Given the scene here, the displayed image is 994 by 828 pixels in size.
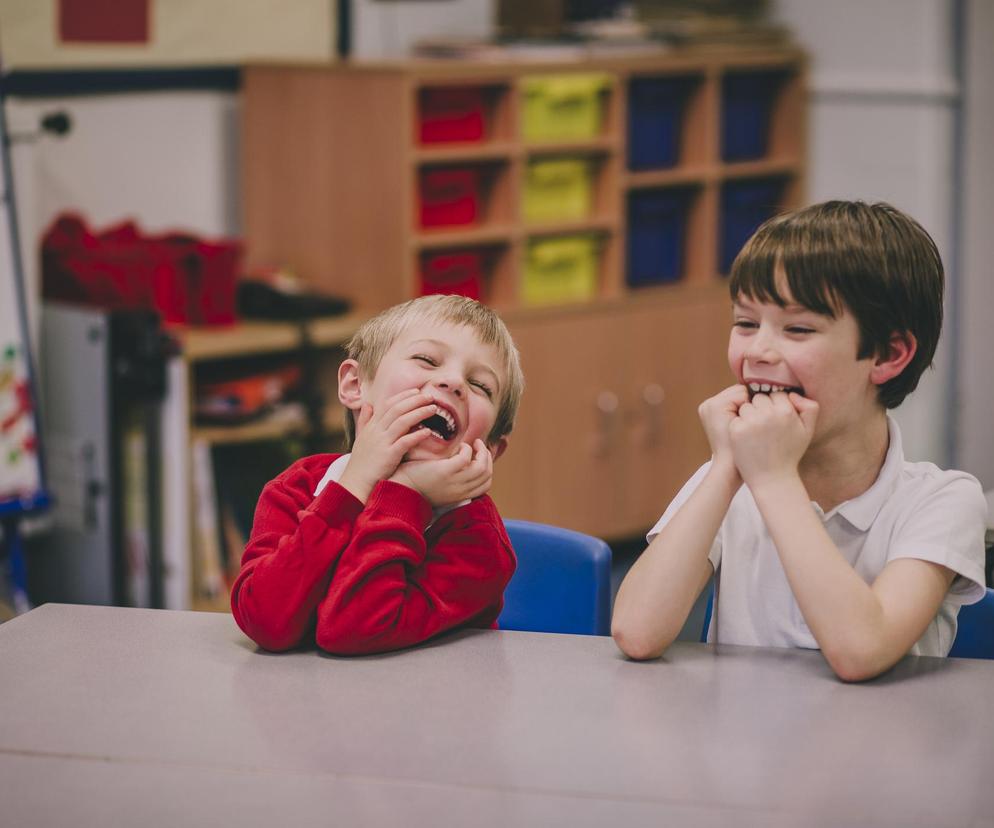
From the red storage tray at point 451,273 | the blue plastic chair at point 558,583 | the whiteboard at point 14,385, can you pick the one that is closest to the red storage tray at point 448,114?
the red storage tray at point 451,273

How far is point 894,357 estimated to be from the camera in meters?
1.41

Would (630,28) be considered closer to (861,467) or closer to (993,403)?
(993,403)

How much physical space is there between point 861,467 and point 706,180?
113 inches

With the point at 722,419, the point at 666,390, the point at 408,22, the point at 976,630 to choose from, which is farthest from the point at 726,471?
the point at 408,22

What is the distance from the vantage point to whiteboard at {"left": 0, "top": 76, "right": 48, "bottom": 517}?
298 centimetres

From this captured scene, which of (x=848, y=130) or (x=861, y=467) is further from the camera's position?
(x=848, y=130)

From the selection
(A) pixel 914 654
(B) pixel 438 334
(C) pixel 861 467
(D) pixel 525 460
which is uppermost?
(B) pixel 438 334

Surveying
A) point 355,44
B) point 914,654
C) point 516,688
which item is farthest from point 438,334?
point 355,44

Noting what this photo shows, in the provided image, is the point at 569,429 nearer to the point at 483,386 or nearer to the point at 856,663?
the point at 483,386

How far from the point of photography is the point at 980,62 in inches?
161

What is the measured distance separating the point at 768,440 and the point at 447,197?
2.49m

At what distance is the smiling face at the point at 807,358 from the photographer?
4.49 feet

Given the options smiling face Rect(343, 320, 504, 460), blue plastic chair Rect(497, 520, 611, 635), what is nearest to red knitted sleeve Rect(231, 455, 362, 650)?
smiling face Rect(343, 320, 504, 460)

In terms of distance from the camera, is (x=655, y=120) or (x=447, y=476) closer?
(x=447, y=476)
